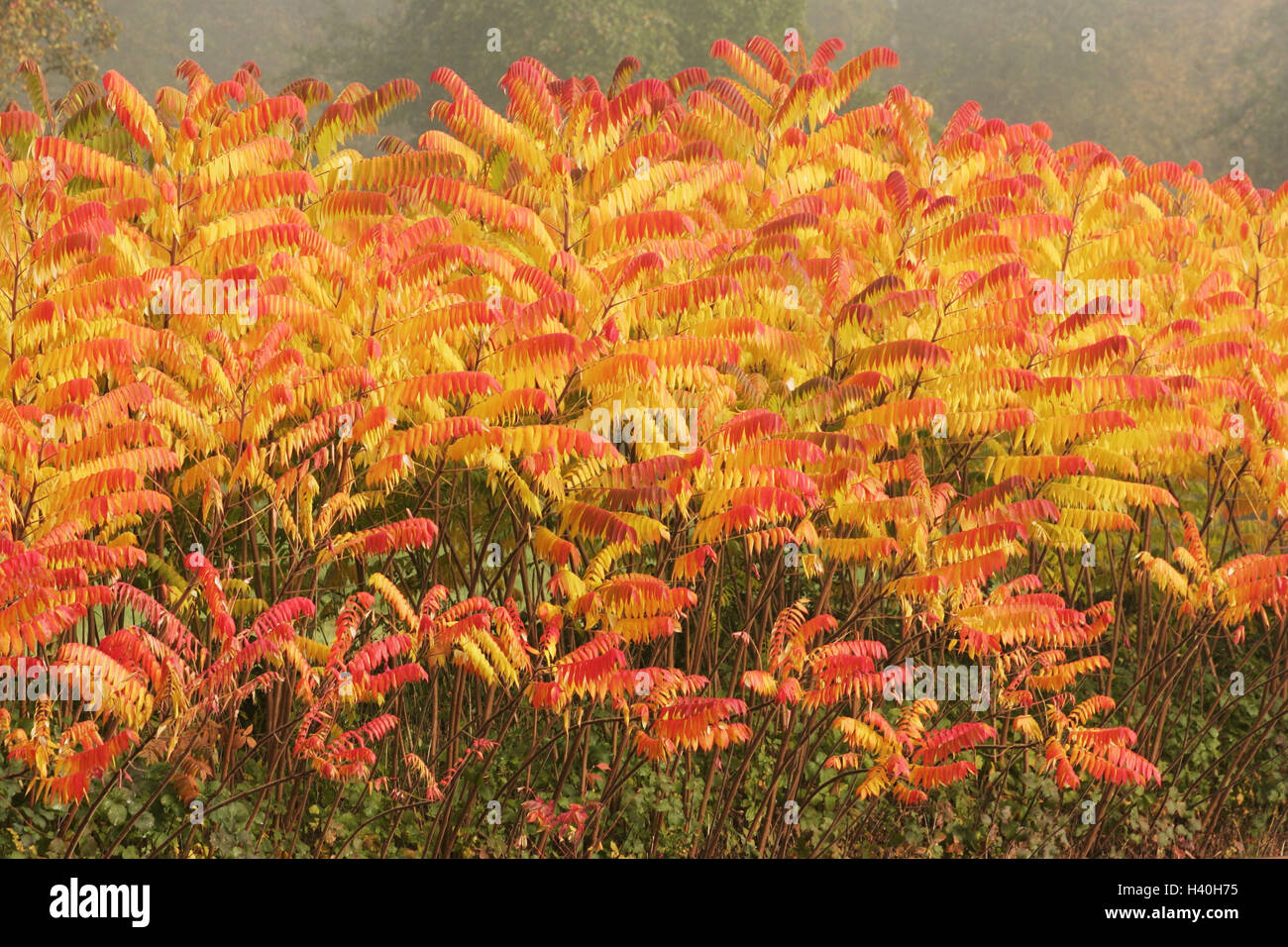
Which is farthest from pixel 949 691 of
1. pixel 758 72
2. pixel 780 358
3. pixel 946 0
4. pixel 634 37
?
pixel 946 0

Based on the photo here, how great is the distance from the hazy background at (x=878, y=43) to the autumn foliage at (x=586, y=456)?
2016 cm

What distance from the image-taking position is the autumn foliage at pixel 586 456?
536cm

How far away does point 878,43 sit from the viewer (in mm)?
52281

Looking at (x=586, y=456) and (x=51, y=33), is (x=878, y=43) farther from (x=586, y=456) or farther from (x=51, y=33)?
(x=586, y=456)

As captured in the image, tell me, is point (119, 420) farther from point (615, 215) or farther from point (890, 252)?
point (890, 252)

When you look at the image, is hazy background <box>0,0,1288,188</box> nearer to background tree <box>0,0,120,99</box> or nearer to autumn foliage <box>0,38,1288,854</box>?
background tree <box>0,0,120,99</box>

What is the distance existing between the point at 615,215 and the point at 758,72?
209cm

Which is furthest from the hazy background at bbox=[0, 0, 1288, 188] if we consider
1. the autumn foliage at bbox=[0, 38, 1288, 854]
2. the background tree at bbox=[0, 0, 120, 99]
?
the autumn foliage at bbox=[0, 38, 1288, 854]

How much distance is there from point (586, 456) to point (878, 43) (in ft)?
168

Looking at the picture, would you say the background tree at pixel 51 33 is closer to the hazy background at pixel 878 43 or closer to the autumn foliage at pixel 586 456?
the hazy background at pixel 878 43

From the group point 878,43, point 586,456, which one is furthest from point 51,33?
point 878,43

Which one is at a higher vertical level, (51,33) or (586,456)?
(51,33)

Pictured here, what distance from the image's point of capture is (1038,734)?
20.5ft

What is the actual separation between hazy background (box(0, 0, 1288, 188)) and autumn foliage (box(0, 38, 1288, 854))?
20162mm
